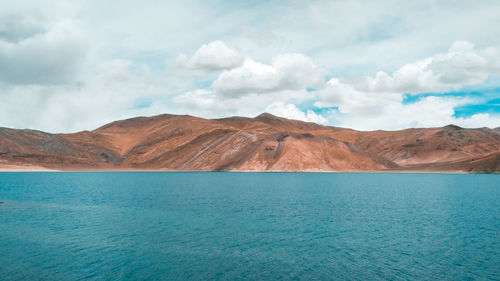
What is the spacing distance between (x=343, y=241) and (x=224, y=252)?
32.1 feet

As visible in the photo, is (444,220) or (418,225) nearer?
(418,225)

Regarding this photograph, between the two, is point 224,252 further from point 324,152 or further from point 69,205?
point 324,152

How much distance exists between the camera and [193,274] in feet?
77.3

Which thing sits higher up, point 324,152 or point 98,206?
point 324,152

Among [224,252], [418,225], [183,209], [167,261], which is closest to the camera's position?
[167,261]

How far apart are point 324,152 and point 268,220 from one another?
146982mm

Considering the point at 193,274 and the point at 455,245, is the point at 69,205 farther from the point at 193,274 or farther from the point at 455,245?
the point at 455,245

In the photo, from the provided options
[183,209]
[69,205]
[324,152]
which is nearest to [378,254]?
[183,209]

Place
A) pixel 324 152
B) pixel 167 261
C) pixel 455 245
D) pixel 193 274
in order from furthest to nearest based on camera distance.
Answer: pixel 324 152 → pixel 455 245 → pixel 167 261 → pixel 193 274

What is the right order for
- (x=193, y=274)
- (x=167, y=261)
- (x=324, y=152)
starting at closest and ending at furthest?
(x=193, y=274) < (x=167, y=261) < (x=324, y=152)

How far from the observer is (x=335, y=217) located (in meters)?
43.3

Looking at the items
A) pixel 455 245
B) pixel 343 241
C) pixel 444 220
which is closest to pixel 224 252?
pixel 343 241

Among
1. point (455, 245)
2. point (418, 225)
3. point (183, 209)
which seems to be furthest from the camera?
point (183, 209)

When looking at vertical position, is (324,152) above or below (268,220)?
above
